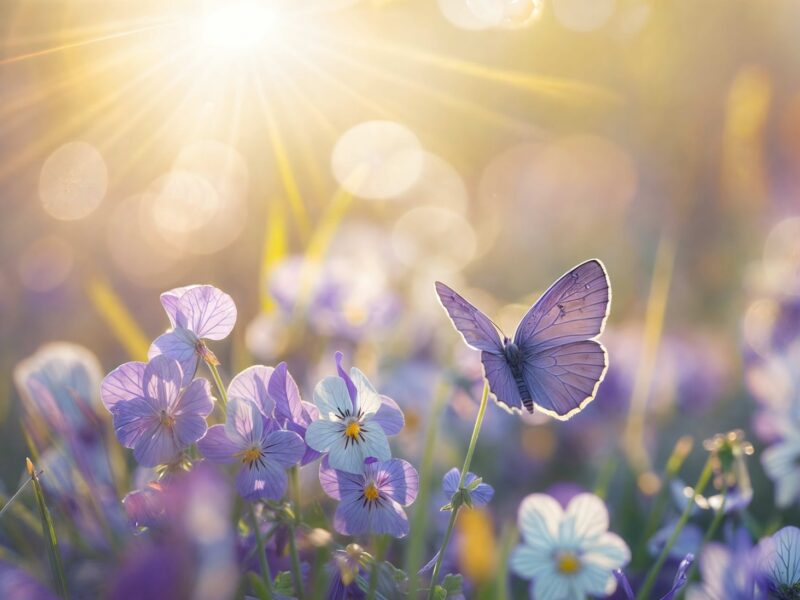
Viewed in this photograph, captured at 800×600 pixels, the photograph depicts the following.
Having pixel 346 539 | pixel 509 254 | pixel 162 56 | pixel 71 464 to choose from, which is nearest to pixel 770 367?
pixel 346 539

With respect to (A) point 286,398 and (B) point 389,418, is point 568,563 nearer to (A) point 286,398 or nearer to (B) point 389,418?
(B) point 389,418

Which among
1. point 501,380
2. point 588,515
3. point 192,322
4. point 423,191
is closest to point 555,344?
point 501,380

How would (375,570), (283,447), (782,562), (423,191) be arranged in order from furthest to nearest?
1. (423,191)
2. (782,562)
3. (283,447)
4. (375,570)

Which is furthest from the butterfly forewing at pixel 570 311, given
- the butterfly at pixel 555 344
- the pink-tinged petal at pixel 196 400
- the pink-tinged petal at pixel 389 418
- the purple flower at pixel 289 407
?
the pink-tinged petal at pixel 196 400

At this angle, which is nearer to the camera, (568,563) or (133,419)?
(133,419)

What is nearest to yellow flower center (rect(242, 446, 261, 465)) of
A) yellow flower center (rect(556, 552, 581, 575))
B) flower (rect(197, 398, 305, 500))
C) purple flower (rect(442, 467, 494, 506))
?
flower (rect(197, 398, 305, 500))

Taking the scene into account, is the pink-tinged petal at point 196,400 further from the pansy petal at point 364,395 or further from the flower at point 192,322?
the pansy petal at point 364,395
